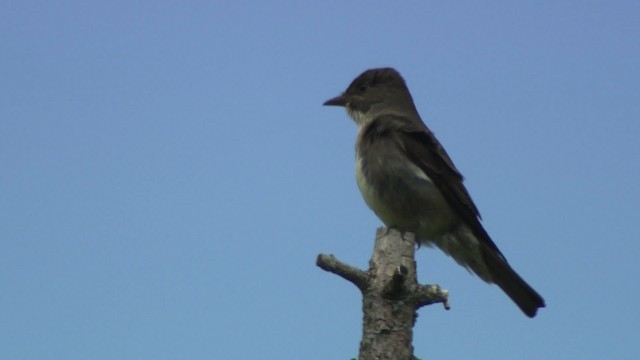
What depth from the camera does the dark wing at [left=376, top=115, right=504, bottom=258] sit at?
29.8 feet

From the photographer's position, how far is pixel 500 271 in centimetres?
908

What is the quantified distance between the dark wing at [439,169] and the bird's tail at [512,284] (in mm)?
92

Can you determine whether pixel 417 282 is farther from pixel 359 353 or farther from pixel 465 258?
pixel 465 258

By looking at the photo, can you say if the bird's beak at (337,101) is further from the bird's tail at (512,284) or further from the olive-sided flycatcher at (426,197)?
the bird's tail at (512,284)

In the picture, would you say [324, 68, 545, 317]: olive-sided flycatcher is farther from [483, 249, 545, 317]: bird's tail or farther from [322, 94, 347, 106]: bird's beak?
[322, 94, 347, 106]: bird's beak

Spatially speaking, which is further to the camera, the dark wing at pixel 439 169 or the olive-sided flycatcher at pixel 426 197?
the dark wing at pixel 439 169

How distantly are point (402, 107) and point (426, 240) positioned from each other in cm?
185

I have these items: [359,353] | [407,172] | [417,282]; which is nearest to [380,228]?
[417,282]

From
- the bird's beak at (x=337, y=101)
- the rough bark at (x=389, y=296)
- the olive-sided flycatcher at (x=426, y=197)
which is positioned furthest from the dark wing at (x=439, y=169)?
the rough bark at (x=389, y=296)

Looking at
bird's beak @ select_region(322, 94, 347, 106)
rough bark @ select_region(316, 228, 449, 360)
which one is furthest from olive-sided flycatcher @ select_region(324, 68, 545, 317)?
rough bark @ select_region(316, 228, 449, 360)

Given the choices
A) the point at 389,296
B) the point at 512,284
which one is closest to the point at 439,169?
the point at 512,284

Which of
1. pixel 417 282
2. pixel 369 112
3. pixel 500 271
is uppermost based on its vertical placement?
pixel 369 112

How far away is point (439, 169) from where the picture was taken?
9156 millimetres

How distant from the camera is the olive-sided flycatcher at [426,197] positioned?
888cm
